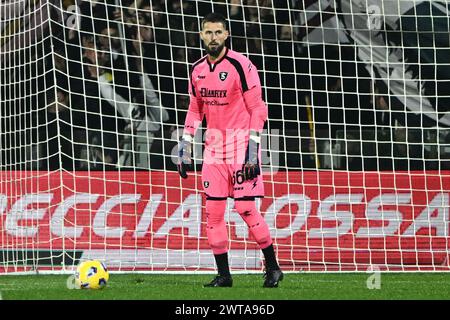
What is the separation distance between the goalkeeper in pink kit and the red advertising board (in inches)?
129

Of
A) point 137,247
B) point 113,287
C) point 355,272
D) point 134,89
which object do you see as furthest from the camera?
point 134,89

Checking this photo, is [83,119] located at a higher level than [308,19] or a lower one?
lower

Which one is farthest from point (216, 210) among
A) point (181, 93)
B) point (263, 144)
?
point (181, 93)

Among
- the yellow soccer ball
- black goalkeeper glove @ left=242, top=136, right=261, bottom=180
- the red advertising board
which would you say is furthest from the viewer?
the red advertising board

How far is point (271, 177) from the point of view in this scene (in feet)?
42.5

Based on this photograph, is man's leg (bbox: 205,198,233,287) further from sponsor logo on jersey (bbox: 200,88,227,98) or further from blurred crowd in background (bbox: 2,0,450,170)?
blurred crowd in background (bbox: 2,0,450,170)

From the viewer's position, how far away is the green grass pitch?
8.29 meters

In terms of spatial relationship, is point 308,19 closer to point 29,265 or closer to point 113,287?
point 29,265

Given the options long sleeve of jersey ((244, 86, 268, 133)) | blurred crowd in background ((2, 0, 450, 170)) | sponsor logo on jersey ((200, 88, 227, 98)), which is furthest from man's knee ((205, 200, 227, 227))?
blurred crowd in background ((2, 0, 450, 170))

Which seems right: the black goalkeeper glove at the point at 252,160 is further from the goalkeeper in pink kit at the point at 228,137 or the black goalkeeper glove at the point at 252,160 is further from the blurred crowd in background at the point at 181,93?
the blurred crowd in background at the point at 181,93

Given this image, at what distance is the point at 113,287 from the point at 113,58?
472 cm

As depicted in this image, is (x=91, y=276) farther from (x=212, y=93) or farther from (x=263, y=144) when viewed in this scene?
(x=263, y=144)

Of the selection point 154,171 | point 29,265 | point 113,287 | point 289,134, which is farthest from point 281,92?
point 113,287

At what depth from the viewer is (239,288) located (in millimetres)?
9125
